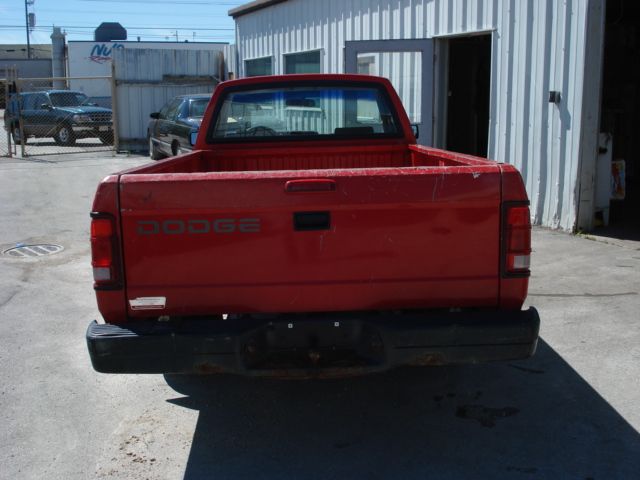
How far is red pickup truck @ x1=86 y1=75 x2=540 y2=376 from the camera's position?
3318 mm

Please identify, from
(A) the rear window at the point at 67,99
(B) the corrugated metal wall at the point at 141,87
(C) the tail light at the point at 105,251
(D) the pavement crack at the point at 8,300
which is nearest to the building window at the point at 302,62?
(B) the corrugated metal wall at the point at 141,87

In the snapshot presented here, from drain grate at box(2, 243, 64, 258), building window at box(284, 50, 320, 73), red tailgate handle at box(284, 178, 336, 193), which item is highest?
building window at box(284, 50, 320, 73)

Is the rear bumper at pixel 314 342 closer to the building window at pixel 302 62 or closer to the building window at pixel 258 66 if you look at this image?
the building window at pixel 302 62

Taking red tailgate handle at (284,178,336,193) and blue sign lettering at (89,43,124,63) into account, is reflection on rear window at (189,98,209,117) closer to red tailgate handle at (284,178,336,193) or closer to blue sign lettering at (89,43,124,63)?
red tailgate handle at (284,178,336,193)

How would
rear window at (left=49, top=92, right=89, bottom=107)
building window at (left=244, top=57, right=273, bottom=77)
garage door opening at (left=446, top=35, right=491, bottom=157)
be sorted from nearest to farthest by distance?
garage door opening at (left=446, top=35, right=491, bottom=157)
building window at (left=244, top=57, right=273, bottom=77)
rear window at (left=49, top=92, right=89, bottom=107)

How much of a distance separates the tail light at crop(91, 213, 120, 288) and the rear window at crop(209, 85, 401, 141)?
2439 mm

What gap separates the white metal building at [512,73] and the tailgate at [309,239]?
5.85 metres

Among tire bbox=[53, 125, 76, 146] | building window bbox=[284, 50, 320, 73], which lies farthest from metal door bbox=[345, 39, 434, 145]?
tire bbox=[53, 125, 76, 146]

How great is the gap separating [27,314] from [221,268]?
3444 millimetres

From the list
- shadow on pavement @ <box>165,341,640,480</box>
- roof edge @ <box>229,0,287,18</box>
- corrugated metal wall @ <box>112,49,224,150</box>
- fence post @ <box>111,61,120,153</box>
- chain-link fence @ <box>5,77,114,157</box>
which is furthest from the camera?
chain-link fence @ <box>5,77,114,157</box>

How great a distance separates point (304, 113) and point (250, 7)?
1284 centimetres

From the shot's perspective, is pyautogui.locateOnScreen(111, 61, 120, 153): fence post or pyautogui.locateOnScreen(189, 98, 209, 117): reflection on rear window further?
pyautogui.locateOnScreen(111, 61, 120, 153): fence post

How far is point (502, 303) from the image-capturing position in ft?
11.5

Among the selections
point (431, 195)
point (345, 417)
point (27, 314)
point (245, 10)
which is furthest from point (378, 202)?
point (245, 10)
